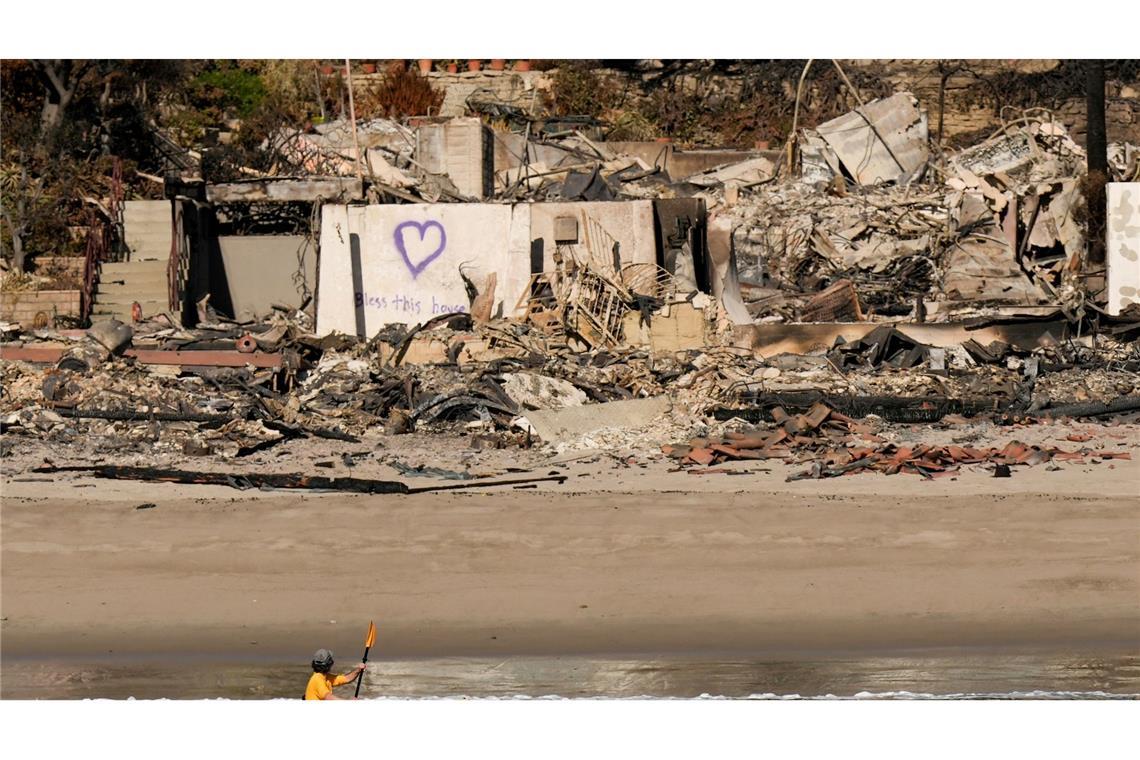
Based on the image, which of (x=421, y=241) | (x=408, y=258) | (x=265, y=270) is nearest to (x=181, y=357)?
(x=408, y=258)

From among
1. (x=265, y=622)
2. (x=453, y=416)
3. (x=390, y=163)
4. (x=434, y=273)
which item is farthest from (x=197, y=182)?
(x=265, y=622)

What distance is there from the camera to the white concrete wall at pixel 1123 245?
19.2 meters

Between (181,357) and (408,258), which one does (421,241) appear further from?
(181,357)

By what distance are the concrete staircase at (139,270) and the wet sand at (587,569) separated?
31.1 ft

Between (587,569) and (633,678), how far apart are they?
5.69ft

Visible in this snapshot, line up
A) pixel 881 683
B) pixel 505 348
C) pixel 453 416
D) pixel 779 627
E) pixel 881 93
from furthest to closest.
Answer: pixel 881 93 < pixel 505 348 < pixel 453 416 < pixel 779 627 < pixel 881 683

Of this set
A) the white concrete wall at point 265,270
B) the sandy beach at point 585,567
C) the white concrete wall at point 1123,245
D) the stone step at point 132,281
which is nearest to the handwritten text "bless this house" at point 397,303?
the white concrete wall at point 265,270

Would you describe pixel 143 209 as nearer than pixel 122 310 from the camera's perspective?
No

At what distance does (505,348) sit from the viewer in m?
16.6

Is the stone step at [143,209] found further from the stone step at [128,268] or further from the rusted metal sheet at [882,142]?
the rusted metal sheet at [882,142]

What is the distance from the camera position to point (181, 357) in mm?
16219

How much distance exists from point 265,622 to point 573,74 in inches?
996

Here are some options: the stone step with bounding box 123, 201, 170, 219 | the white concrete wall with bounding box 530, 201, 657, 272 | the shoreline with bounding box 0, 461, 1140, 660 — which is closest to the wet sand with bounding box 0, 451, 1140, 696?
the shoreline with bounding box 0, 461, 1140, 660

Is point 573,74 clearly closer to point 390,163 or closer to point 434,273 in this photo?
point 390,163
